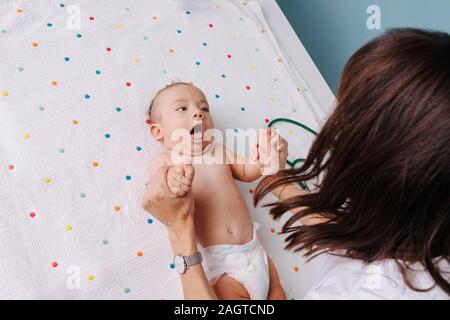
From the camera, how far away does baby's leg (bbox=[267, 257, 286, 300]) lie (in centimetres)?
110

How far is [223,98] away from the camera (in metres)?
1.34

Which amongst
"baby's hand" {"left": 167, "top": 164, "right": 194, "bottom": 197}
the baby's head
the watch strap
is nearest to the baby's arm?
"baby's hand" {"left": 167, "top": 164, "right": 194, "bottom": 197}

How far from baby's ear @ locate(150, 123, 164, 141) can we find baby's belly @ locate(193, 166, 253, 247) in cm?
12

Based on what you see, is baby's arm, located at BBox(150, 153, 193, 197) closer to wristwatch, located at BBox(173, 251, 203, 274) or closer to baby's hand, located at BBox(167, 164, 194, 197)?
baby's hand, located at BBox(167, 164, 194, 197)

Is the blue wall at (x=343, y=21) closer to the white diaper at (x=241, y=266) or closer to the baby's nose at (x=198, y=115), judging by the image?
the baby's nose at (x=198, y=115)

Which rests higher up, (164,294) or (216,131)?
(216,131)

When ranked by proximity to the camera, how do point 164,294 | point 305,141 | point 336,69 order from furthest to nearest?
point 336,69 < point 305,141 < point 164,294

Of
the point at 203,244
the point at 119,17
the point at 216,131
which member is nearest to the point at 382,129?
the point at 203,244

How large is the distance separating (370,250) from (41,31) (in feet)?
3.15

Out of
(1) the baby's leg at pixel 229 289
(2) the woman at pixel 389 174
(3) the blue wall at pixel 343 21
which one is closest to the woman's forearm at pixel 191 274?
(1) the baby's leg at pixel 229 289

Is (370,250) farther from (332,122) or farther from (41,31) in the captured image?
(41,31)

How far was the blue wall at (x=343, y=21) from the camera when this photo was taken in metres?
1.52

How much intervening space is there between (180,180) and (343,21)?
3.65 feet

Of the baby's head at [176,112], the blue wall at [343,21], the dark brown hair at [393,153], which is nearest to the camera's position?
the dark brown hair at [393,153]
